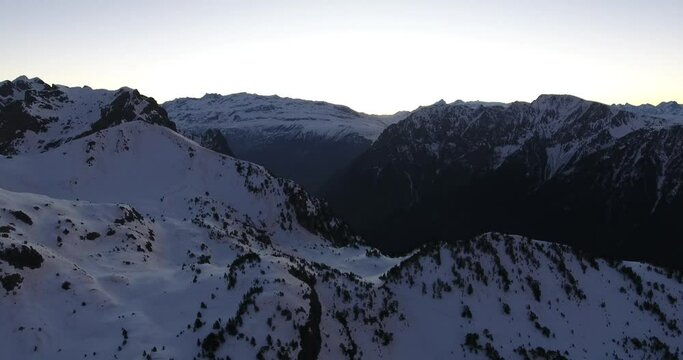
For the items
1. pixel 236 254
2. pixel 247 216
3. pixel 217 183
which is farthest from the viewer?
pixel 217 183

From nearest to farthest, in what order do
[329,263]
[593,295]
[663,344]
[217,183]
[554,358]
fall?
1. [554,358]
2. [663,344]
3. [593,295]
4. [329,263]
5. [217,183]

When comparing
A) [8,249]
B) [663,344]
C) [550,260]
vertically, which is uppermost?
[8,249]

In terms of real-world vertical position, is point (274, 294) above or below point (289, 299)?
above

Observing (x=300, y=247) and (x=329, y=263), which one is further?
(x=300, y=247)

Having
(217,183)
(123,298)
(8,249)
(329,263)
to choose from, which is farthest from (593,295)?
(217,183)

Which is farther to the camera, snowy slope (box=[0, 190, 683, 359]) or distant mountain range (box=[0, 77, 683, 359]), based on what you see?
distant mountain range (box=[0, 77, 683, 359])

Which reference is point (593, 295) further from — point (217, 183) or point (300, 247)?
point (217, 183)

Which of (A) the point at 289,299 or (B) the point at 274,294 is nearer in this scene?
(B) the point at 274,294

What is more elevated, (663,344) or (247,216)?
(247,216)

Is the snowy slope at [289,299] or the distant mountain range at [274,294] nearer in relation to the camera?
the snowy slope at [289,299]

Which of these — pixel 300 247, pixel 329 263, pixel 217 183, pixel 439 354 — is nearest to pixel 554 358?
pixel 439 354
